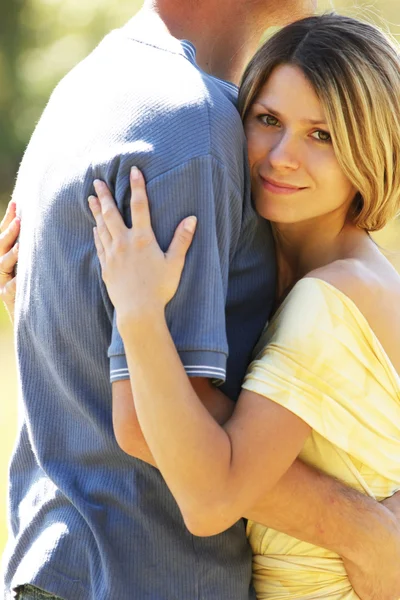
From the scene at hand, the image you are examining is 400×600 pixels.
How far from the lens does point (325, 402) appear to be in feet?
6.72

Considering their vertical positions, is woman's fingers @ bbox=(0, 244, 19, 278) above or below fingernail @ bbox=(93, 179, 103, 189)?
below

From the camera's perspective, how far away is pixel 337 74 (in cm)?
223

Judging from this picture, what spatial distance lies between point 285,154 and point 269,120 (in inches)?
4.8

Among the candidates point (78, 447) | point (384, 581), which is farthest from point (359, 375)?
point (78, 447)

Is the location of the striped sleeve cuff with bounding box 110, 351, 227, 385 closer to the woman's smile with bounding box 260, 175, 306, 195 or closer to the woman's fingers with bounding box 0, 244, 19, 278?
the woman's smile with bounding box 260, 175, 306, 195

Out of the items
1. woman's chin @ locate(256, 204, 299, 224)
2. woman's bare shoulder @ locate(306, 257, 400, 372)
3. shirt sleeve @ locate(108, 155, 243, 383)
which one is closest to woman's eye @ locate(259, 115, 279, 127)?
woman's chin @ locate(256, 204, 299, 224)

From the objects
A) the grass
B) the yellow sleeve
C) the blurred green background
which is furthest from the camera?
the blurred green background

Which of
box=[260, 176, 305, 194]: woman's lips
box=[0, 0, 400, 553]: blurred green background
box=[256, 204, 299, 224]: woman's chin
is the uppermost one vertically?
box=[260, 176, 305, 194]: woman's lips

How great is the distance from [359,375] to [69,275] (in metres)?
0.66

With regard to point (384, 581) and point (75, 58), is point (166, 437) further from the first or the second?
point (75, 58)

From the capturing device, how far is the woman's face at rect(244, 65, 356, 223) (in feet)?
7.38

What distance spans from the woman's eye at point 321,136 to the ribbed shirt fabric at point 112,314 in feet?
0.84

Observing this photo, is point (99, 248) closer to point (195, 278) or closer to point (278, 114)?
point (195, 278)

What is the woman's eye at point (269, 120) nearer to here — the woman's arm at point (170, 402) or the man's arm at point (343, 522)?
the woman's arm at point (170, 402)
